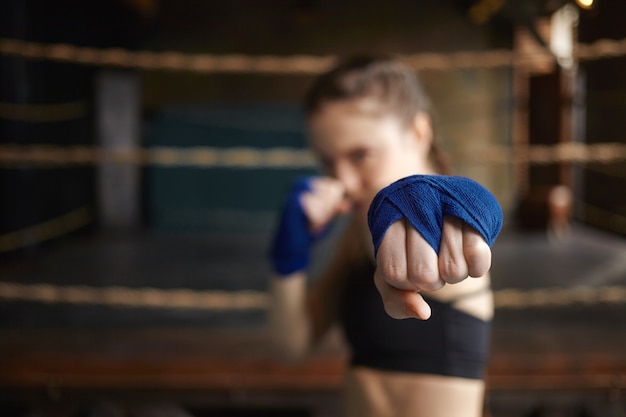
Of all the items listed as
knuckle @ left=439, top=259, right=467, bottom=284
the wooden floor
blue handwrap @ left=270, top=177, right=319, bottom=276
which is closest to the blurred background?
the wooden floor

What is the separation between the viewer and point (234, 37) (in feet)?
13.3

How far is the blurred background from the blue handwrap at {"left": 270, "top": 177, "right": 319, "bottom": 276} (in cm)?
22

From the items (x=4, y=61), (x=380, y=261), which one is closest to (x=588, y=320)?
(x=380, y=261)

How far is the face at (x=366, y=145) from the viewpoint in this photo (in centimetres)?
30

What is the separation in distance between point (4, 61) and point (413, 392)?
2.57 metres

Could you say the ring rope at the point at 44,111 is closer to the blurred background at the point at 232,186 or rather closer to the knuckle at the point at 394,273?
the blurred background at the point at 232,186

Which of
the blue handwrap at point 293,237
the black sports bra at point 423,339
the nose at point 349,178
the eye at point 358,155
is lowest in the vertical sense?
the black sports bra at point 423,339

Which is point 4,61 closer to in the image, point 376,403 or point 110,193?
point 110,193

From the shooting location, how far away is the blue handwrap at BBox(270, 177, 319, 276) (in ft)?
1.71

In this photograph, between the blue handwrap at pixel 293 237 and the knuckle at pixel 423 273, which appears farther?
the blue handwrap at pixel 293 237

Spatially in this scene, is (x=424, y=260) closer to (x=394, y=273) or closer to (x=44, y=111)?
(x=394, y=273)

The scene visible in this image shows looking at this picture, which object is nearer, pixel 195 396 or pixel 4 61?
pixel 195 396

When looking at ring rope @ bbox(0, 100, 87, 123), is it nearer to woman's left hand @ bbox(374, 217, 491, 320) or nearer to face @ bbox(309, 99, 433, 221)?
face @ bbox(309, 99, 433, 221)

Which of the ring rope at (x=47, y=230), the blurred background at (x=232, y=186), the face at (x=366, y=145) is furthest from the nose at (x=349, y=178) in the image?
the ring rope at (x=47, y=230)
